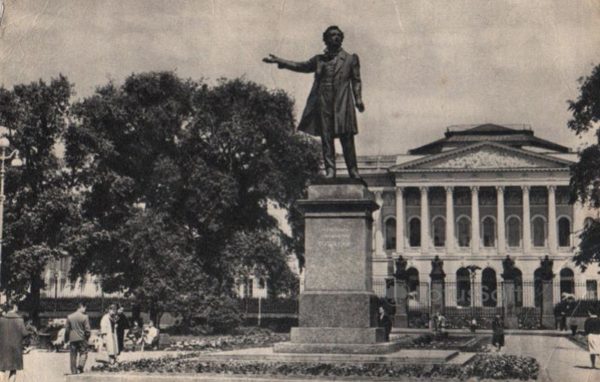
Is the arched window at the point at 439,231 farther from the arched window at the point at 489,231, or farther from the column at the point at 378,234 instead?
the column at the point at 378,234

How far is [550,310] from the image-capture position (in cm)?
4119

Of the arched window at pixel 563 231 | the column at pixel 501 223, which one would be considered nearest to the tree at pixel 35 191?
the column at pixel 501 223

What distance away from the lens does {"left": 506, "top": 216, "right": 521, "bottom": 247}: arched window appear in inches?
3273

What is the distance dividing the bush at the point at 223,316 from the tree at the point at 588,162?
1381 cm

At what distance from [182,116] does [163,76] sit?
2235 mm

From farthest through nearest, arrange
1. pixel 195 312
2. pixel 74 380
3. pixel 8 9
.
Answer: pixel 195 312 < pixel 8 9 < pixel 74 380

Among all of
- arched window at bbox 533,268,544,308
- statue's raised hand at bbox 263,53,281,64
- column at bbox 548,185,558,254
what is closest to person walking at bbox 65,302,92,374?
statue's raised hand at bbox 263,53,281,64

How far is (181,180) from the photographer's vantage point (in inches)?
1561

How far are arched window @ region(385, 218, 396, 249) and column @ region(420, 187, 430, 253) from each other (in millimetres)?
4138

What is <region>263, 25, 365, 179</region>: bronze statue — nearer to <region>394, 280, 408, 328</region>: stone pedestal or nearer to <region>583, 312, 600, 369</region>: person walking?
<region>583, 312, 600, 369</region>: person walking

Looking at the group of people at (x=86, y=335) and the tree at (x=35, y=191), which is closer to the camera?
the group of people at (x=86, y=335)

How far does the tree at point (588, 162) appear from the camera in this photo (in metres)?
32.2

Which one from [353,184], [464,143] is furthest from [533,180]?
[353,184]

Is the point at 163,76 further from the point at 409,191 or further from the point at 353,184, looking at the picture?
the point at 409,191
